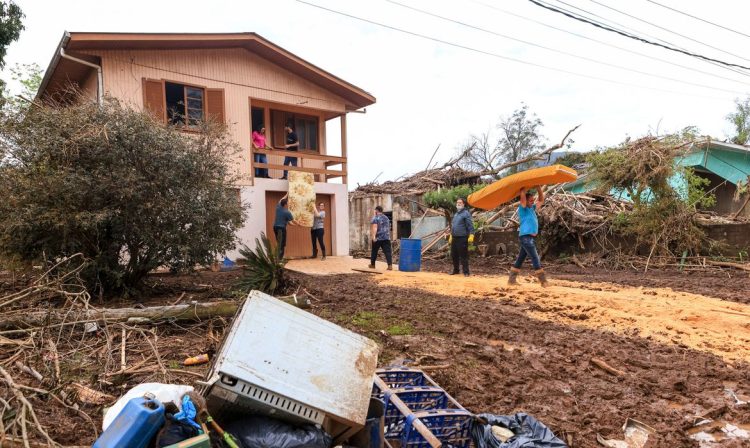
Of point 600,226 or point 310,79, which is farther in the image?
point 310,79

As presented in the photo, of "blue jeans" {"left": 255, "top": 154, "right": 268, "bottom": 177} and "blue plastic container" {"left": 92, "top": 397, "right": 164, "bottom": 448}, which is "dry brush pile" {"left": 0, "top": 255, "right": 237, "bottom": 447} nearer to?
"blue plastic container" {"left": 92, "top": 397, "right": 164, "bottom": 448}

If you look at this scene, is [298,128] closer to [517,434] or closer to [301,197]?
[301,197]

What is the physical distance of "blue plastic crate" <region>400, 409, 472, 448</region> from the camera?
2680 millimetres

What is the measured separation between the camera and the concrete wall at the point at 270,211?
1361cm

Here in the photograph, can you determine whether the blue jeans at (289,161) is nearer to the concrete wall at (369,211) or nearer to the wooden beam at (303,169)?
the wooden beam at (303,169)

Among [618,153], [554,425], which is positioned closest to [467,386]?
[554,425]

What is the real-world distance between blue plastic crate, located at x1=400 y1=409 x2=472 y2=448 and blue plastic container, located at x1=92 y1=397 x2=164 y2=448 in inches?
53.2

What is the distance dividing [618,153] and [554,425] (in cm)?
1104

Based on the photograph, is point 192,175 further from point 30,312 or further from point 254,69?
point 254,69

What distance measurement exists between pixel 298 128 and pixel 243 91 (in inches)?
98.9

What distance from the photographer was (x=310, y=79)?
15.6 meters

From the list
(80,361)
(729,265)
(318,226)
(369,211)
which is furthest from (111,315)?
(369,211)

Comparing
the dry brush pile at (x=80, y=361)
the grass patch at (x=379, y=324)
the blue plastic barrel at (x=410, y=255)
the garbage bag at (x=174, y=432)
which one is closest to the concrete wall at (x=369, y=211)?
the blue plastic barrel at (x=410, y=255)

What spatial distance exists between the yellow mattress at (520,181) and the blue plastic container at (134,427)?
755cm
